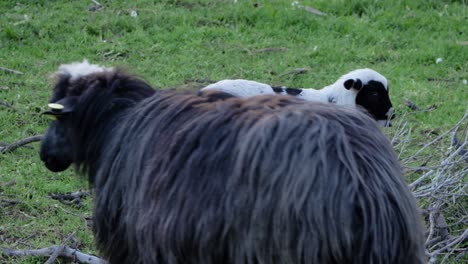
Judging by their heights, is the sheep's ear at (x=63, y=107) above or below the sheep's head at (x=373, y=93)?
above

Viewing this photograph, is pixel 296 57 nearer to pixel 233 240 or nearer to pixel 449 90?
pixel 449 90

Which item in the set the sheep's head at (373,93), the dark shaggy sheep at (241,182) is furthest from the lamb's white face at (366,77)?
the dark shaggy sheep at (241,182)

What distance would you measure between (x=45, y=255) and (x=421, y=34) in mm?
5589

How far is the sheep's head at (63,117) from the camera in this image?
4.70 metres

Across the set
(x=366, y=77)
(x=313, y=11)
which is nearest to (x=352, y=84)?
(x=366, y=77)

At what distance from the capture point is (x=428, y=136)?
749cm

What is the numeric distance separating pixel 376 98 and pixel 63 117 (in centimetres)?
375

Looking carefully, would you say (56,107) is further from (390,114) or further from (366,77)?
(366,77)

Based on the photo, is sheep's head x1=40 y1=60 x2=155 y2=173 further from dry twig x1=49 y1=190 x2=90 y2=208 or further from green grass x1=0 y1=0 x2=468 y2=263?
green grass x1=0 y1=0 x2=468 y2=263

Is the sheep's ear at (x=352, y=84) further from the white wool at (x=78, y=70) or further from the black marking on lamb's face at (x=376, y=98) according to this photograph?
the white wool at (x=78, y=70)

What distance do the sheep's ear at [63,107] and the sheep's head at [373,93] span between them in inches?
141

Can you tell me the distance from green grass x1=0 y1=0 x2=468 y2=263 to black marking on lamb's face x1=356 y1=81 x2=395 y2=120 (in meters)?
A: 0.27

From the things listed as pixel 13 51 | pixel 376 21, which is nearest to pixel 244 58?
pixel 376 21

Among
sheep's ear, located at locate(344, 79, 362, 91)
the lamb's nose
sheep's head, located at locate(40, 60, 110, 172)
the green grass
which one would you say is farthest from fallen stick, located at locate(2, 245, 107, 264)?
sheep's ear, located at locate(344, 79, 362, 91)
